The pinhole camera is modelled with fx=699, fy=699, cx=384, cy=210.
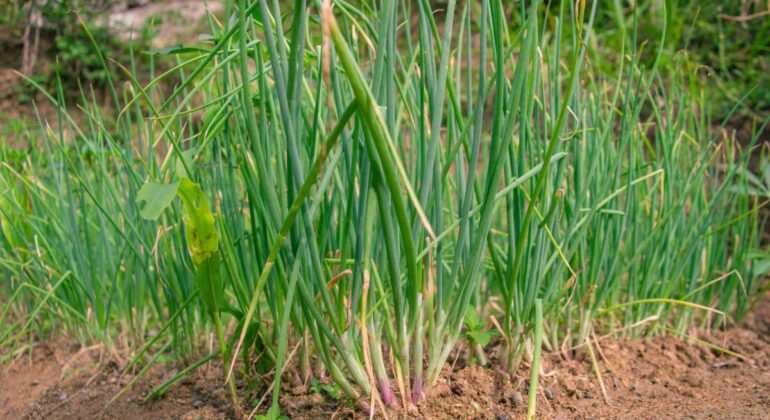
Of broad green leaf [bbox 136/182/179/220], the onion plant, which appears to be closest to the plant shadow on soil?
the onion plant

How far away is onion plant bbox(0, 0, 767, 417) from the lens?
0.90 metres

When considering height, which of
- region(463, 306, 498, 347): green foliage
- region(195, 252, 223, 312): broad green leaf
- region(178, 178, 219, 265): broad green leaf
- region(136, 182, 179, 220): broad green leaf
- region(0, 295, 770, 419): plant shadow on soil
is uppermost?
region(136, 182, 179, 220): broad green leaf

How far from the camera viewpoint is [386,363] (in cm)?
124

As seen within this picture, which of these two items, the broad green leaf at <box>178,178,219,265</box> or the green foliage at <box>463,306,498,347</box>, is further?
the green foliage at <box>463,306,498,347</box>

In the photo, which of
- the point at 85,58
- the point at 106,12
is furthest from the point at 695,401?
the point at 106,12

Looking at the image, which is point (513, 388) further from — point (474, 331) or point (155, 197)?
point (155, 197)

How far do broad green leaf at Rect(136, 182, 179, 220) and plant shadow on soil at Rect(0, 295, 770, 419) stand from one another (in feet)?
1.37

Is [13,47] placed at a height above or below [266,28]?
below

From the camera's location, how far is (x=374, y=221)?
1.08 meters

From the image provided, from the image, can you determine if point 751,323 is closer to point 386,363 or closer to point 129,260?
point 386,363

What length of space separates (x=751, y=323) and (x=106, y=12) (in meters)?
4.20

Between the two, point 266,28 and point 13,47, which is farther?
point 13,47

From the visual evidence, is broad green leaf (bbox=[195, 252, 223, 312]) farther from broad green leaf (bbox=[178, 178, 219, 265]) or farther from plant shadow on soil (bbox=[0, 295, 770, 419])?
plant shadow on soil (bbox=[0, 295, 770, 419])

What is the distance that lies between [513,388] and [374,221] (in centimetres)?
36
